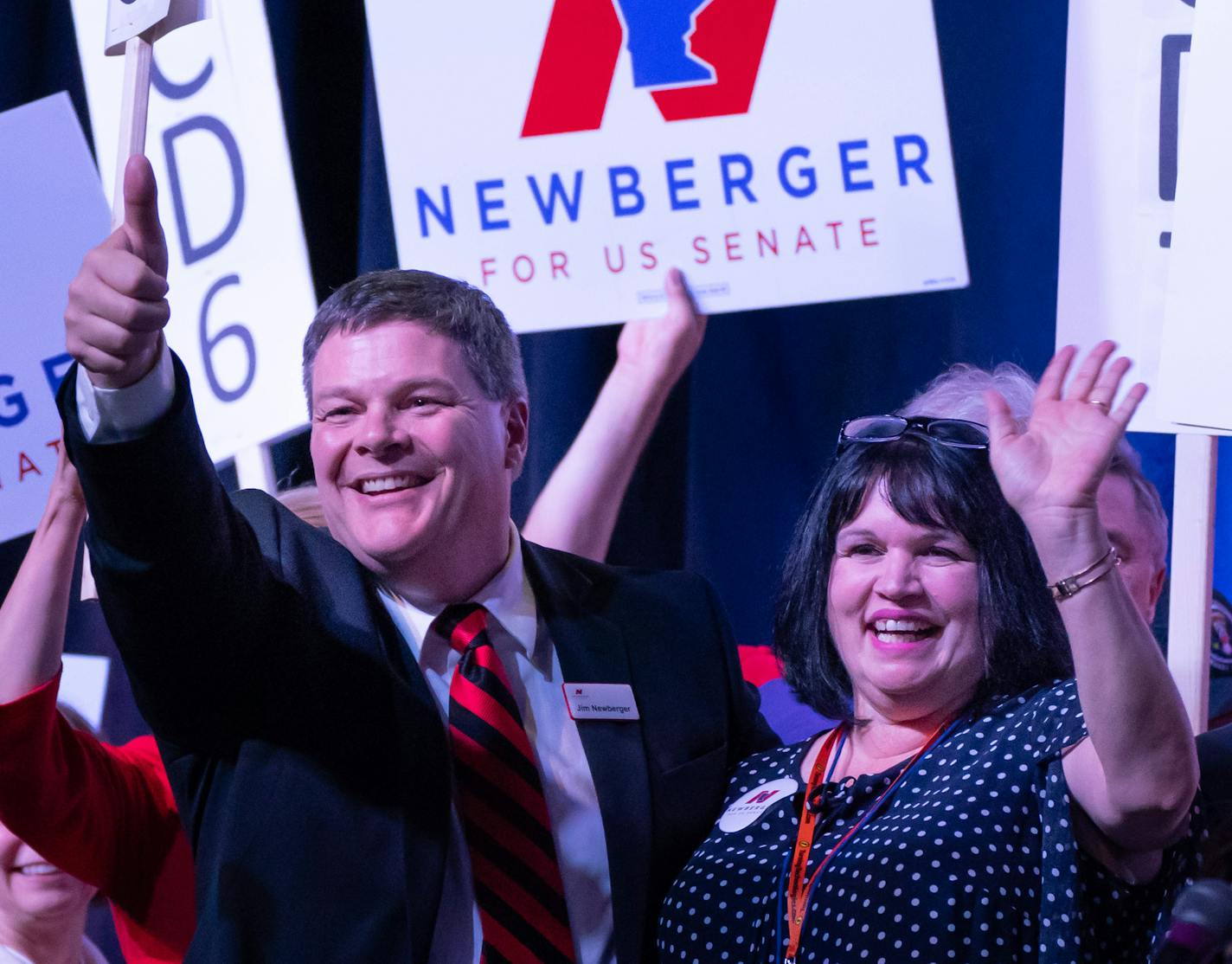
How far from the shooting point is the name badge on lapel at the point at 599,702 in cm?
199

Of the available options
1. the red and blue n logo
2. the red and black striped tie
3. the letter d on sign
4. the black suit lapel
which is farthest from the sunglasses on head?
the letter d on sign

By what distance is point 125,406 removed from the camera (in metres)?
1.52

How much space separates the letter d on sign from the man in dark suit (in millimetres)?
964

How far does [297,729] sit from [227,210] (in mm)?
1452

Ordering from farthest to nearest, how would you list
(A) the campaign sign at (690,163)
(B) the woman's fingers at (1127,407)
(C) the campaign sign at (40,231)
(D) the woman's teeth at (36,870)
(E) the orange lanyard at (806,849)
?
(C) the campaign sign at (40,231), (D) the woman's teeth at (36,870), (A) the campaign sign at (690,163), (E) the orange lanyard at (806,849), (B) the woman's fingers at (1127,407)

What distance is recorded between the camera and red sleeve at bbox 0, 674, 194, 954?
2039 millimetres

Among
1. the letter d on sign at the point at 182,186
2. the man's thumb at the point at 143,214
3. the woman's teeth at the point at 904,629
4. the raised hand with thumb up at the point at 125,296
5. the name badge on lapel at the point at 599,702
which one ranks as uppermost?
the letter d on sign at the point at 182,186

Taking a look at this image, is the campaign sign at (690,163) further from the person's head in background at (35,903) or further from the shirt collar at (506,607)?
the person's head in background at (35,903)

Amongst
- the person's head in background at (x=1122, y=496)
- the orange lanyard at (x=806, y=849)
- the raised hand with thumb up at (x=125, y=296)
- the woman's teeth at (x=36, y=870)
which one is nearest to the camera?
the raised hand with thumb up at (x=125, y=296)

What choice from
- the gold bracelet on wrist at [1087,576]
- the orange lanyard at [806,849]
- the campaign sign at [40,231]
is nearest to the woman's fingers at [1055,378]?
the gold bracelet on wrist at [1087,576]

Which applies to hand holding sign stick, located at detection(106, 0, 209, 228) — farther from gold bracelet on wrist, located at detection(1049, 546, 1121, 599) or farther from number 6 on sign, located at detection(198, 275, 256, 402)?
gold bracelet on wrist, located at detection(1049, 546, 1121, 599)

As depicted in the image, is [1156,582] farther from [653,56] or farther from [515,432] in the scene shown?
[653,56]

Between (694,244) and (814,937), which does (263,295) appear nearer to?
(694,244)

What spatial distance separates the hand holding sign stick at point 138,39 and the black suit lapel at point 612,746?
0.78m
